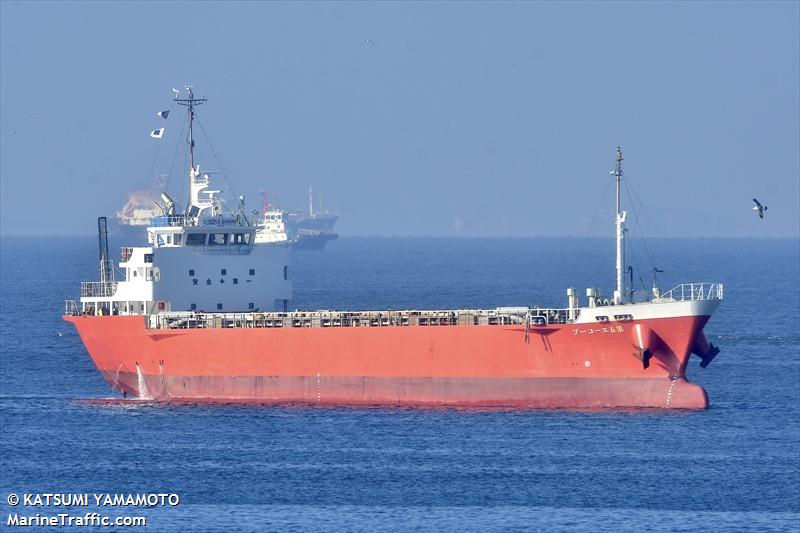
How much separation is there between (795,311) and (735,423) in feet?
148

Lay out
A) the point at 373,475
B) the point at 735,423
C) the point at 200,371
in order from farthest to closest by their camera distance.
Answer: the point at 200,371 → the point at 735,423 → the point at 373,475

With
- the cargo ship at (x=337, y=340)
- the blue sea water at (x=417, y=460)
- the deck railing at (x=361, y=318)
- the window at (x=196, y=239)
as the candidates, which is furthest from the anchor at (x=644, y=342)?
the window at (x=196, y=239)

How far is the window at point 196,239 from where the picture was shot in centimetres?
5416

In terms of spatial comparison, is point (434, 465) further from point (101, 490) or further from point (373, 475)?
point (101, 490)

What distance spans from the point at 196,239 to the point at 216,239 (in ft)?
2.35

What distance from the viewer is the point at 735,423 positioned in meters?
45.3

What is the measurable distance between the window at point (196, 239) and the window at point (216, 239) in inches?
8.5

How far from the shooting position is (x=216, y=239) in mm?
54625

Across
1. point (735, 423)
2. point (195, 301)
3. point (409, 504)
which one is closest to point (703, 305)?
point (735, 423)

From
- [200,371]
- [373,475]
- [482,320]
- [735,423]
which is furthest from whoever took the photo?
[200,371]

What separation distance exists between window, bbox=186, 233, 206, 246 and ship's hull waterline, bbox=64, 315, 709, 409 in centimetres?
359

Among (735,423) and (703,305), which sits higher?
(703,305)

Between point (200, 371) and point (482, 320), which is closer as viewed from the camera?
point (482, 320)

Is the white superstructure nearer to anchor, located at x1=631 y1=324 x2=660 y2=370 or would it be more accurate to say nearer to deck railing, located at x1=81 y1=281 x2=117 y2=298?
deck railing, located at x1=81 y1=281 x2=117 y2=298
